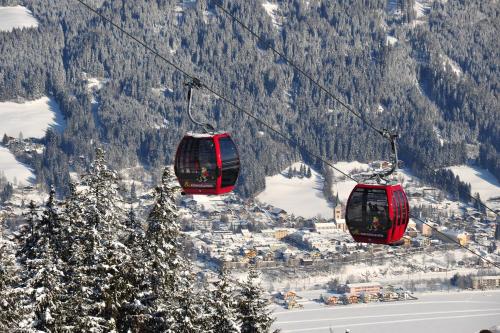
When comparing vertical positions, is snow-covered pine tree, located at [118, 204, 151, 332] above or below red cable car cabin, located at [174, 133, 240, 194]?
below

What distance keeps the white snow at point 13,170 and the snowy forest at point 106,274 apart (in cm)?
15045

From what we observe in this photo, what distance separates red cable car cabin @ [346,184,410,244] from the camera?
76.8 feet

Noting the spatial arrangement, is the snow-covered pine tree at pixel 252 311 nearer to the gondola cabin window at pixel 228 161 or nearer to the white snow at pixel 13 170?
the gondola cabin window at pixel 228 161

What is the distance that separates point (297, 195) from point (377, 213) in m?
156

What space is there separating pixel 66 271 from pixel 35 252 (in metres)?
1.65

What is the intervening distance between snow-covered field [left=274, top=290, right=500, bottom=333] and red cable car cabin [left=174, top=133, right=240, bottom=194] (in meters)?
69.8

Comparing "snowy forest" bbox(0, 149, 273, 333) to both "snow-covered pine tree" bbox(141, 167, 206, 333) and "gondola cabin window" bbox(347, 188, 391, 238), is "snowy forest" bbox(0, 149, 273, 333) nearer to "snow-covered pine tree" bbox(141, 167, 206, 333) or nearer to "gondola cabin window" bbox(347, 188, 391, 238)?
"snow-covered pine tree" bbox(141, 167, 206, 333)

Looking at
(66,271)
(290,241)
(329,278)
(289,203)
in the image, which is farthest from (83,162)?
(66,271)

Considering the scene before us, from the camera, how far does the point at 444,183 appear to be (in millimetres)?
189250

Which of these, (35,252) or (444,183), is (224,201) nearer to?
(444,183)

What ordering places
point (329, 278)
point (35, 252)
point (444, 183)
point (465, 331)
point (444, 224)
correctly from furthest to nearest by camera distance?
point (444, 183) → point (444, 224) → point (329, 278) → point (465, 331) → point (35, 252)

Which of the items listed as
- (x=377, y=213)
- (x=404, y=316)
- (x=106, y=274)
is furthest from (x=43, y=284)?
(x=404, y=316)

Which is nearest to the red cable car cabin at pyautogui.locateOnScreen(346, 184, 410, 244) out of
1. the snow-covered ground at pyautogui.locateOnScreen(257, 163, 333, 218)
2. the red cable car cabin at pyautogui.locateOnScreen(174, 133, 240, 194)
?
the red cable car cabin at pyautogui.locateOnScreen(174, 133, 240, 194)

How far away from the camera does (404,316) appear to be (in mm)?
105750
